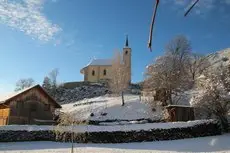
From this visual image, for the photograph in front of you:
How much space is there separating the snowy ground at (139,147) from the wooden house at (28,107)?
7088 mm

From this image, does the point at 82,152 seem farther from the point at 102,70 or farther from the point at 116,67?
the point at 102,70

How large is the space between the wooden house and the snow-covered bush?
1798cm

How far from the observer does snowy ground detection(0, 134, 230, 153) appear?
2411 centimetres

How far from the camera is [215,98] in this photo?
29.6 m

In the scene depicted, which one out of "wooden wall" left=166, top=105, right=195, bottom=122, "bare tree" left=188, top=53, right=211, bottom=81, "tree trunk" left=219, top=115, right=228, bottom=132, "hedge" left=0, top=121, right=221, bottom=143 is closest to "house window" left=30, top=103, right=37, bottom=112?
"hedge" left=0, top=121, right=221, bottom=143

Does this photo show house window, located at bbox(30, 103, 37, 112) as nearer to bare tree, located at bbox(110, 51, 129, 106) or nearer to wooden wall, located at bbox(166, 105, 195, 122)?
wooden wall, located at bbox(166, 105, 195, 122)

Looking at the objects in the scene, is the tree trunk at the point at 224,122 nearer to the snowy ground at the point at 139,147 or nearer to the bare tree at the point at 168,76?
the snowy ground at the point at 139,147

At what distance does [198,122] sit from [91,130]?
10.5 metres

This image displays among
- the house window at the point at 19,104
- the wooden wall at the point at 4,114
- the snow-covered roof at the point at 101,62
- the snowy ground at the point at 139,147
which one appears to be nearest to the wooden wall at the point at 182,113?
the snowy ground at the point at 139,147

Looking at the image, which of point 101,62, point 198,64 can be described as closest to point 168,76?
point 198,64

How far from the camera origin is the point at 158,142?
Result: 28344 mm

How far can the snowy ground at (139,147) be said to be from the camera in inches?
949

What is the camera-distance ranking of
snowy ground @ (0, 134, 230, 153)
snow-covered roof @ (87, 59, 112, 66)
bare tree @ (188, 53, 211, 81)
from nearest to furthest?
snowy ground @ (0, 134, 230, 153), bare tree @ (188, 53, 211, 81), snow-covered roof @ (87, 59, 112, 66)

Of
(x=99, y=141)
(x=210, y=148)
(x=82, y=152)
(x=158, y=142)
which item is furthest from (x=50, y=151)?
(x=210, y=148)
